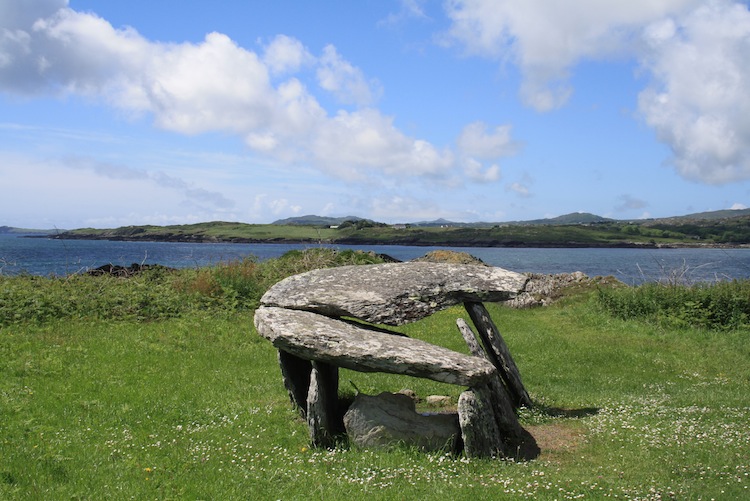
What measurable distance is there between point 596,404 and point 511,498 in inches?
238

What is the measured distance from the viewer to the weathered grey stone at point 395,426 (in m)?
9.98

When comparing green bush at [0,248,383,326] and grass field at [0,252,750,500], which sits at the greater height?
green bush at [0,248,383,326]

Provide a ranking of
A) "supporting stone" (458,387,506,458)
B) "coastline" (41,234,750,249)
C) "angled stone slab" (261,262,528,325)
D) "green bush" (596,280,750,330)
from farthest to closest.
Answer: "coastline" (41,234,750,249)
"green bush" (596,280,750,330)
"angled stone slab" (261,262,528,325)
"supporting stone" (458,387,506,458)

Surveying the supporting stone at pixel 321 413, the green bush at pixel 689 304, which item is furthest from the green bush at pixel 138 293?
the green bush at pixel 689 304

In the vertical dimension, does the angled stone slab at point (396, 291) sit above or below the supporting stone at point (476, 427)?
above

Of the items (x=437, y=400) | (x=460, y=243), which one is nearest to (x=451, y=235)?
(x=460, y=243)

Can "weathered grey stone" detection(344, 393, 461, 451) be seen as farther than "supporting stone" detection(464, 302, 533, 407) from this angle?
No

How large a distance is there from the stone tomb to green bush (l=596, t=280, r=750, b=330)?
1439cm

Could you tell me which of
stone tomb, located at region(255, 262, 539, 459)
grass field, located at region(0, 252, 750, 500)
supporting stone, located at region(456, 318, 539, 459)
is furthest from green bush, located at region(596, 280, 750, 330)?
supporting stone, located at region(456, 318, 539, 459)

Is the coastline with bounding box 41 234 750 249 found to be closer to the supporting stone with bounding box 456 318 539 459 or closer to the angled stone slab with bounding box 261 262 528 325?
the angled stone slab with bounding box 261 262 528 325

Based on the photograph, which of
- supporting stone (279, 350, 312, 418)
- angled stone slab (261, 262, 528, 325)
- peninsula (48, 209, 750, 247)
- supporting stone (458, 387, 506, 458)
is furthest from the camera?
peninsula (48, 209, 750, 247)

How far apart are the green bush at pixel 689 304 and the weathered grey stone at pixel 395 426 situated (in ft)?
55.1

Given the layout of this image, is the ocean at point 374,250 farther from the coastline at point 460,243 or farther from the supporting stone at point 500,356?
the supporting stone at point 500,356

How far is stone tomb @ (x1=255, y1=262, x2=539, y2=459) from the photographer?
9742mm
